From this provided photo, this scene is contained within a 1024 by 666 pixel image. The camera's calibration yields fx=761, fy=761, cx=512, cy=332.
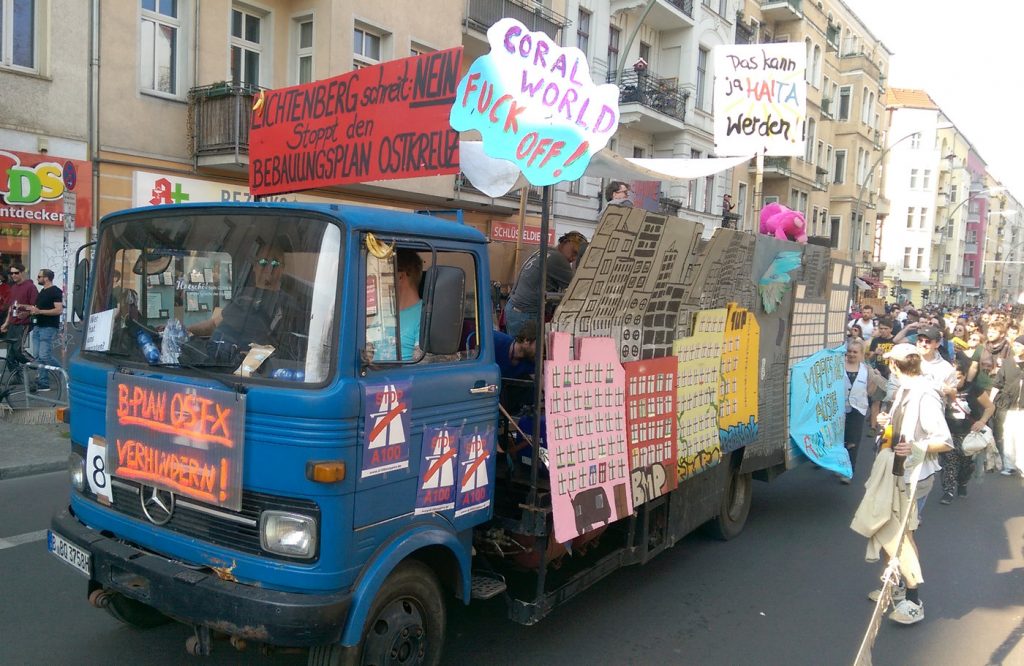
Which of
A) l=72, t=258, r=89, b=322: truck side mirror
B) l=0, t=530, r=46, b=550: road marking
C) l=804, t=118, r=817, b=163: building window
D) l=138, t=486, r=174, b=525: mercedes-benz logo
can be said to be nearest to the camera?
l=138, t=486, r=174, b=525: mercedes-benz logo

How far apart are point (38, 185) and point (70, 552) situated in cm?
937

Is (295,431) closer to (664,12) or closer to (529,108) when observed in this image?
(529,108)

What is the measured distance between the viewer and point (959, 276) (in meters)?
77.8

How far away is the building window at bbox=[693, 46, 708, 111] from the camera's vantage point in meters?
27.6

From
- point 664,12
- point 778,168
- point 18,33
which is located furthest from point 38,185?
point 778,168

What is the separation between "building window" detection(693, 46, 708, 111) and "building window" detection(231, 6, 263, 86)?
17486 mm

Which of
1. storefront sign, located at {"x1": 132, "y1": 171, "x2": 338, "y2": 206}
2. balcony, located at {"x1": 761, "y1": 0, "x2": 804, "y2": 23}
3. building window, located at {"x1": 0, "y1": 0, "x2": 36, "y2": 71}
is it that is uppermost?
balcony, located at {"x1": 761, "y1": 0, "x2": 804, "y2": 23}

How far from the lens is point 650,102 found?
24.2 meters

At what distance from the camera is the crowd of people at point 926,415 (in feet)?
16.4

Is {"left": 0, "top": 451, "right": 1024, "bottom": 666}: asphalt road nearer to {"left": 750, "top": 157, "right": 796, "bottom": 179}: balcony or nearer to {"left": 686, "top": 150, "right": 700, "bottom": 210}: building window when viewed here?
{"left": 686, "top": 150, "right": 700, "bottom": 210}: building window

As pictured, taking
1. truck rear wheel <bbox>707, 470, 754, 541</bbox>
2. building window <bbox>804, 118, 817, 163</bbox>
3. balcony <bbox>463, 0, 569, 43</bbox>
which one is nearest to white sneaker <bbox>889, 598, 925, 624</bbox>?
truck rear wheel <bbox>707, 470, 754, 541</bbox>

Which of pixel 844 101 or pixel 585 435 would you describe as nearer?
pixel 585 435

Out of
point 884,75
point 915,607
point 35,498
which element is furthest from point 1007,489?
point 884,75

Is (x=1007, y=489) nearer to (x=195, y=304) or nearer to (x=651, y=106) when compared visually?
(x=195, y=304)
